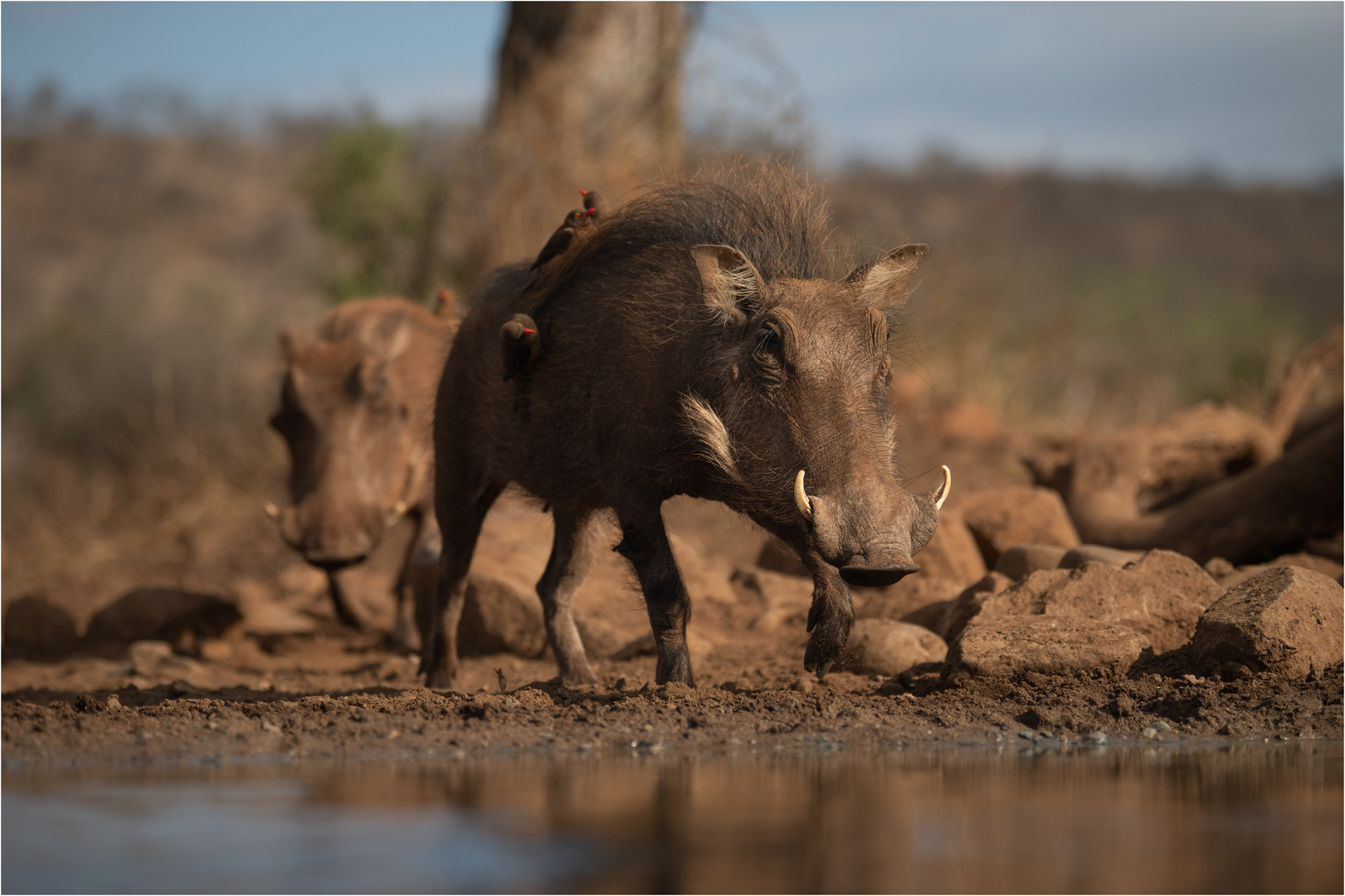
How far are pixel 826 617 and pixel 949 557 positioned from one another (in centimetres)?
248

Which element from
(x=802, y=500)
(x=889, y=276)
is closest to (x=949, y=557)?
(x=889, y=276)

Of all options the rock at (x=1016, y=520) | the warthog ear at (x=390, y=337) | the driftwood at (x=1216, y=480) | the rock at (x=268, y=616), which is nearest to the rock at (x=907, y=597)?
the rock at (x=1016, y=520)

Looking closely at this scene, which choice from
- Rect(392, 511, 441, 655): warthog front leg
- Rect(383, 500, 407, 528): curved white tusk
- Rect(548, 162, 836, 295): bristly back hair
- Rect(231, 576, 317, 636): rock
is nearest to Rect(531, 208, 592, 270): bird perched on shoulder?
Rect(548, 162, 836, 295): bristly back hair

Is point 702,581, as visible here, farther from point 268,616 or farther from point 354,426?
point 268,616

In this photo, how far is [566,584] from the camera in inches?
253

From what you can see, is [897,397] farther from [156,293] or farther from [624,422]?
Result: [156,293]

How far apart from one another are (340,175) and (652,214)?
8.41 meters

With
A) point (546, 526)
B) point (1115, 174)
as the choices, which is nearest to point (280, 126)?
point (1115, 174)

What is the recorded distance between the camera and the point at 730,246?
202 inches

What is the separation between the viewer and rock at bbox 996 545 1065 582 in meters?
6.54

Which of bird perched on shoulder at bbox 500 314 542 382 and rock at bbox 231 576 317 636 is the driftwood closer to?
bird perched on shoulder at bbox 500 314 542 382

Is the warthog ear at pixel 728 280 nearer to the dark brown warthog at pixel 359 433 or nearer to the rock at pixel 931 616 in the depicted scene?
the rock at pixel 931 616

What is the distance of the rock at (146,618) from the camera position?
8.50 meters

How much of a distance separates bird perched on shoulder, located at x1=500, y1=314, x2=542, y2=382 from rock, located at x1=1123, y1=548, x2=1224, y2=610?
253 centimetres
